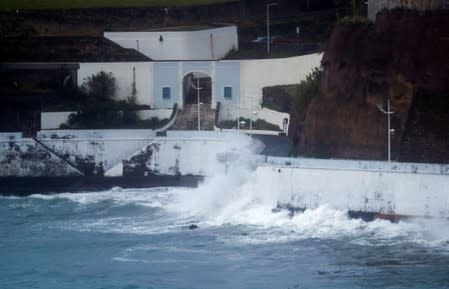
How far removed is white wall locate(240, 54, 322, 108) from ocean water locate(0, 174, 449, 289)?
6.51 metres

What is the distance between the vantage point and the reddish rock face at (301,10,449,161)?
1767 inches

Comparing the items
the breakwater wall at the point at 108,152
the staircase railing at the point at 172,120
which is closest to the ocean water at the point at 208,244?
the breakwater wall at the point at 108,152

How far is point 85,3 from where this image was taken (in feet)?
197

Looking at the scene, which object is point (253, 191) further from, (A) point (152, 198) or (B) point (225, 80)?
(B) point (225, 80)

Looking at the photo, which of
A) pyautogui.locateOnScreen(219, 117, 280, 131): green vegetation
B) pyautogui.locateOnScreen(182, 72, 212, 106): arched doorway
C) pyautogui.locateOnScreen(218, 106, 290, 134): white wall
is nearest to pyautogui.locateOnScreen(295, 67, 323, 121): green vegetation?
pyautogui.locateOnScreen(218, 106, 290, 134): white wall

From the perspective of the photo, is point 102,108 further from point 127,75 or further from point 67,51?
point 67,51

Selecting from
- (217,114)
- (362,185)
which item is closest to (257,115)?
(217,114)

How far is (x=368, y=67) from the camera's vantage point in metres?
45.5

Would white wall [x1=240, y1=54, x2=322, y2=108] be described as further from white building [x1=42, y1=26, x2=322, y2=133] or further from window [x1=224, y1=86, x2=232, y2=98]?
window [x1=224, y1=86, x2=232, y2=98]

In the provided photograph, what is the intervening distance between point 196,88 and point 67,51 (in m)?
4.82

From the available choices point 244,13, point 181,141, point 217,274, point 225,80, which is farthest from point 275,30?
point 217,274

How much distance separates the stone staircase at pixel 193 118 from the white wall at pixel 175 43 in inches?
92.8

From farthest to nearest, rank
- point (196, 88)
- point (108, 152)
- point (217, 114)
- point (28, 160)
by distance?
point (196, 88)
point (217, 114)
point (108, 152)
point (28, 160)

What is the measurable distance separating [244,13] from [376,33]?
16.2 metres
